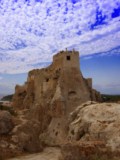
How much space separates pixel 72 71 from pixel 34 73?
889 cm

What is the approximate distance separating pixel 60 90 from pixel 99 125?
29.1 m

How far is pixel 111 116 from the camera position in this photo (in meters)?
22.9

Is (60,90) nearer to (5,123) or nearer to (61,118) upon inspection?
(61,118)

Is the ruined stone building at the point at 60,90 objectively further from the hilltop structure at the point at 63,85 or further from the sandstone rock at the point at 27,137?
the sandstone rock at the point at 27,137

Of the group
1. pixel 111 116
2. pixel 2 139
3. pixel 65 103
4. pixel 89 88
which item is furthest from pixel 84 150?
pixel 89 88

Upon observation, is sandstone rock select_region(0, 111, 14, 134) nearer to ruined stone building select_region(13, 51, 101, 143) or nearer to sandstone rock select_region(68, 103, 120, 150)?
sandstone rock select_region(68, 103, 120, 150)

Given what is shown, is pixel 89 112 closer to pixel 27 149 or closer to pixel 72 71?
pixel 27 149

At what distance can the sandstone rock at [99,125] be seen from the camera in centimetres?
2055

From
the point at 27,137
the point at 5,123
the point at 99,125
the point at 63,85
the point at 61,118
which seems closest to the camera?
the point at 99,125

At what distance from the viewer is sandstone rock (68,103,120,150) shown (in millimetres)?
20547

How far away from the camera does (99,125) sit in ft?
73.3

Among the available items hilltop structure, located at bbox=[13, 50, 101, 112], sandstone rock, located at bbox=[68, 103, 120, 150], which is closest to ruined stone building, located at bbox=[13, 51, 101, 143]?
hilltop structure, located at bbox=[13, 50, 101, 112]

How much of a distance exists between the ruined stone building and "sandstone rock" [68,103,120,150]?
24.0 m

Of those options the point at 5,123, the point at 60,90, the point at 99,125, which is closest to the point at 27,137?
the point at 5,123
